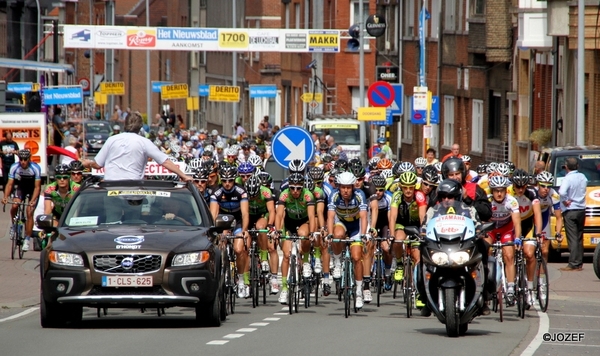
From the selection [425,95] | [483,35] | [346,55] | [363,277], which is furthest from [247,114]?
[363,277]

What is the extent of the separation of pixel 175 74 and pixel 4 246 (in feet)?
272

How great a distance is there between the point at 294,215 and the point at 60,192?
4153 mm

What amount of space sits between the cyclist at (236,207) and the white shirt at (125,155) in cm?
120

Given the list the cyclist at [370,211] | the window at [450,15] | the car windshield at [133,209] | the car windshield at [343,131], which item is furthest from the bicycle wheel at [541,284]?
the window at [450,15]

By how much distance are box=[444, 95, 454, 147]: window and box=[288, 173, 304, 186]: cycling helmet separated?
115 feet

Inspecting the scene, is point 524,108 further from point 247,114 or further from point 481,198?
point 247,114

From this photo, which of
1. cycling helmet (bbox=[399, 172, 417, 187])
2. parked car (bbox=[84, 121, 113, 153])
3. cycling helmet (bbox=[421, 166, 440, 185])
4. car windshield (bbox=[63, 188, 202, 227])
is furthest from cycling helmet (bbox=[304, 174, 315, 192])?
parked car (bbox=[84, 121, 113, 153])

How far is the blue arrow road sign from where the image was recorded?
24250 millimetres

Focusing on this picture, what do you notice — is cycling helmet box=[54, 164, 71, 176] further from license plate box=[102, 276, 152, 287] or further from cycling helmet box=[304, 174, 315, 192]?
license plate box=[102, 276, 152, 287]

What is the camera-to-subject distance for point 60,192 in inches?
817

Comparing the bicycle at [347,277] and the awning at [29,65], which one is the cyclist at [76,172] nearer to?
the bicycle at [347,277]

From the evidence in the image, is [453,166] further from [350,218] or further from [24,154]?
[24,154]

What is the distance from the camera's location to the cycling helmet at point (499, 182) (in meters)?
16.7

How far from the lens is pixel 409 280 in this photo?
1647 centimetres
